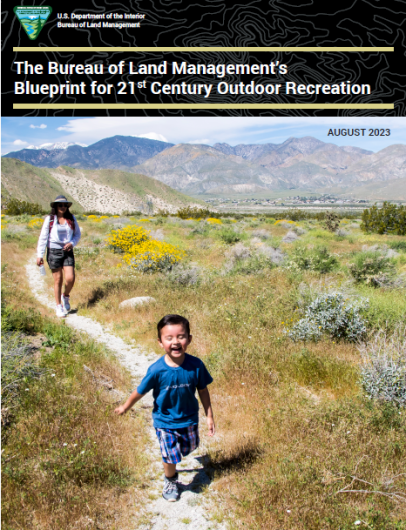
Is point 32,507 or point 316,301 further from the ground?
point 316,301

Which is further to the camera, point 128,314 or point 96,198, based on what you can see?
point 96,198

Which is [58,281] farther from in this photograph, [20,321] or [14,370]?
[14,370]

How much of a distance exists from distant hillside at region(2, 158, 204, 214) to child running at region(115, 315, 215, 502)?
120m

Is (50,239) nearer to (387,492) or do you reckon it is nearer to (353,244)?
(387,492)

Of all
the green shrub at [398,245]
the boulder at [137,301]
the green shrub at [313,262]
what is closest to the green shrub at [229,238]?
the green shrub at [313,262]

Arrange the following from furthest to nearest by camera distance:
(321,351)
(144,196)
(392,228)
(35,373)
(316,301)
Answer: (144,196) < (392,228) < (316,301) < (321,351) < (35,373)

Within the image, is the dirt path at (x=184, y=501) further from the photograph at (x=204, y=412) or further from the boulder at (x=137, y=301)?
the boulder at (x=137, y=301)

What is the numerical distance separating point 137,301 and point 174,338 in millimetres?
5208

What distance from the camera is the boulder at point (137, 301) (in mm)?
7602

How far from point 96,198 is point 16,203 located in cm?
11542

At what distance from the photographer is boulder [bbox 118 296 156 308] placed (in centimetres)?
760

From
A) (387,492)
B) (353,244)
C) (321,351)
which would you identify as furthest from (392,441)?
(353,244)

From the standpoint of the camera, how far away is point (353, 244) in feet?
64.6

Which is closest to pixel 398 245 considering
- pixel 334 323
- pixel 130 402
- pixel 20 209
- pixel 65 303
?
pixel 334 323
